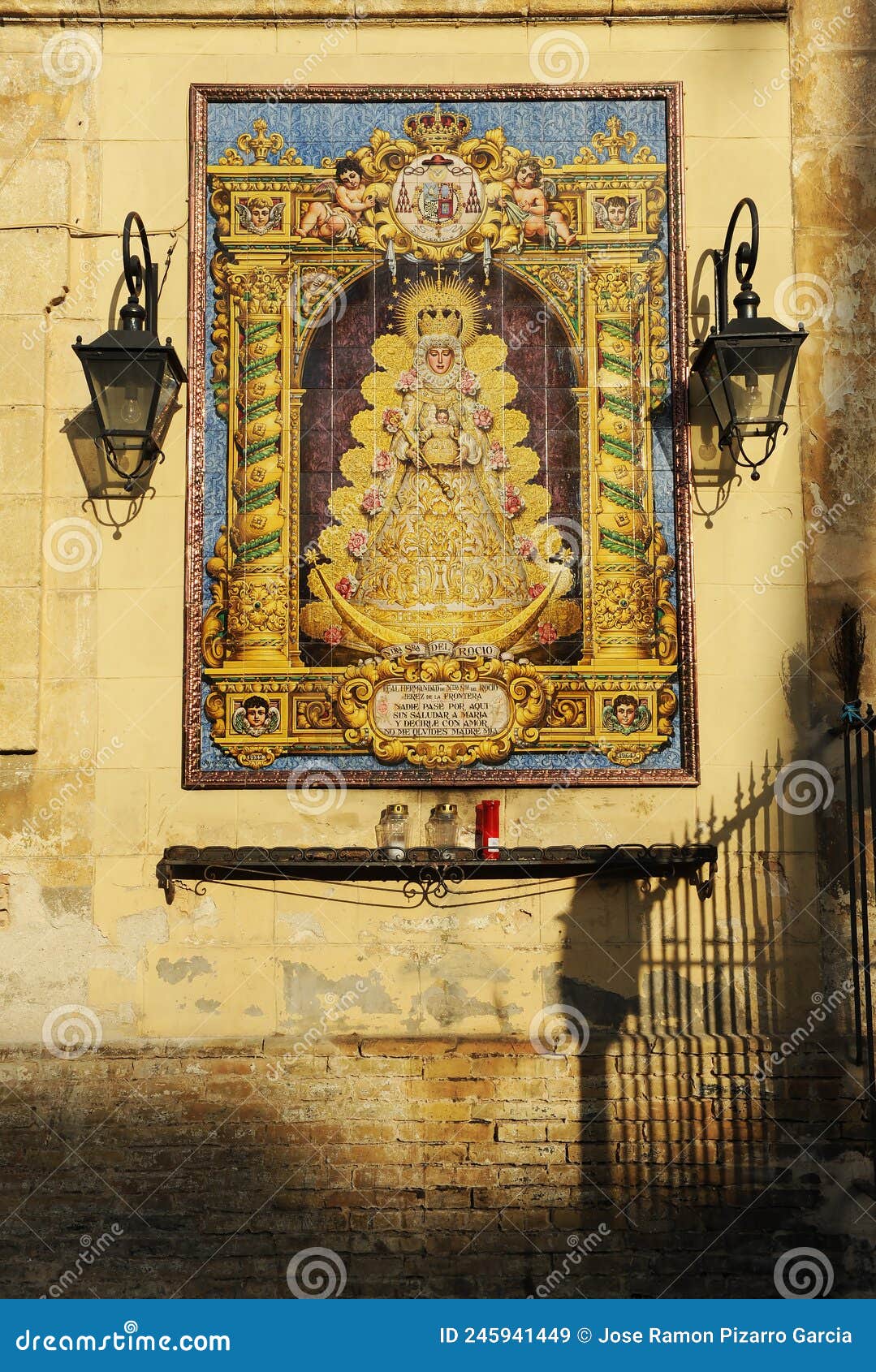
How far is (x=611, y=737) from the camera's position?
7.48m

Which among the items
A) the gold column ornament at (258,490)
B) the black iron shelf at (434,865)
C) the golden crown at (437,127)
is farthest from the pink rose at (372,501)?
the golden crown at (437,127)

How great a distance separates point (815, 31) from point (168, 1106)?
6.63 meters

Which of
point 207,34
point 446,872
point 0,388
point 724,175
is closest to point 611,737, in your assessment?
point 446,872

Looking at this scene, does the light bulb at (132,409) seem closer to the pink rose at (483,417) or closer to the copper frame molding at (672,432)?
the copper frame molding at (672,432)

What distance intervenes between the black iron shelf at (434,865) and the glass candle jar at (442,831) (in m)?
0.08

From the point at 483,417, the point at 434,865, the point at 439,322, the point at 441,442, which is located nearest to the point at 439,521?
the point at 441,442

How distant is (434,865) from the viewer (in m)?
7.29

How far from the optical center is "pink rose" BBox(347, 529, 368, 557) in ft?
25.0

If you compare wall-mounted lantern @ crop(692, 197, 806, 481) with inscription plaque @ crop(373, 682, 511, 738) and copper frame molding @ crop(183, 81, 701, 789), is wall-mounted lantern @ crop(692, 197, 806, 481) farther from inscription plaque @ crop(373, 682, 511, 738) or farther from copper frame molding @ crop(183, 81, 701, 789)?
inscription plaque @ crop(373, 682, 511, 738)

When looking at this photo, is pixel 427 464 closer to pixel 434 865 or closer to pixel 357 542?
pixel 357 542

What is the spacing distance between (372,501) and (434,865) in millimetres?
1950

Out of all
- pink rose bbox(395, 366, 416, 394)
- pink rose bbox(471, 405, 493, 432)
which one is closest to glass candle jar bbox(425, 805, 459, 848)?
pink rose bbox(471, 405, 493, 432)

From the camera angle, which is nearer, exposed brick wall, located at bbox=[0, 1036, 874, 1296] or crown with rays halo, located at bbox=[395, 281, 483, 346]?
exposed brick wall, located at bbox=[0, 1036, 874, 1296]

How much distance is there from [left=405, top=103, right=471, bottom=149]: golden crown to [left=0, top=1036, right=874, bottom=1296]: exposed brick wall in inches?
188
